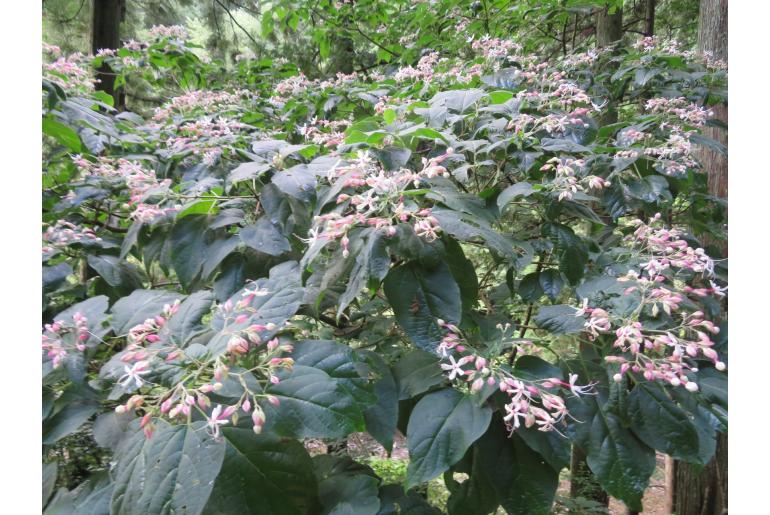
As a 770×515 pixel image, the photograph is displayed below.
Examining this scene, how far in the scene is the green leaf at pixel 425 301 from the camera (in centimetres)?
105

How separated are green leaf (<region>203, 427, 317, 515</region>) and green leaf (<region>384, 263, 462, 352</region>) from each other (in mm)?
359

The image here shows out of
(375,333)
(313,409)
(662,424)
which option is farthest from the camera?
(375,333)

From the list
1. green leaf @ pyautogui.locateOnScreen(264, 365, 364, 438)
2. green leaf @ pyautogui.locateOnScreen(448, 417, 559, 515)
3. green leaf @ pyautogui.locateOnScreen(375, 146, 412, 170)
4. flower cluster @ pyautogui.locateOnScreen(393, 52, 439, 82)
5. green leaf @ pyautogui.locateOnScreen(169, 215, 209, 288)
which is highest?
flower cluster @ pyautogui.locateOnScreen(393, 52, 439, 82)

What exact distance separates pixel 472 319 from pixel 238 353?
2.15ft

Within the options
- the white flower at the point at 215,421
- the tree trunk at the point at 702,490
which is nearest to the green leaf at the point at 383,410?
the white flower at the point at 215,421

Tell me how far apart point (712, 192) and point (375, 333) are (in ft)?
9.33

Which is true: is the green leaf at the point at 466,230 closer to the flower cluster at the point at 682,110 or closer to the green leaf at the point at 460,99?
the green leaf at the point at 460,99

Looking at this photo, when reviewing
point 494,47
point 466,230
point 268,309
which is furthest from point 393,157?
point 494,47

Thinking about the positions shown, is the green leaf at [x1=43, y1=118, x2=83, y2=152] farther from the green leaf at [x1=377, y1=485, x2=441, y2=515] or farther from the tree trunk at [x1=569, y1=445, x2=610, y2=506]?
the tree trunk at [x1=569, y1=445, x2=610, y2=506]

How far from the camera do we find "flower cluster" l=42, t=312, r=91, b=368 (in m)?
1.06

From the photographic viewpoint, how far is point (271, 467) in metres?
0.88

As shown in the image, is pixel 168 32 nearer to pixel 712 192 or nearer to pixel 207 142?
pixel 207 142

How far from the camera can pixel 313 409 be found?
904 millimetres

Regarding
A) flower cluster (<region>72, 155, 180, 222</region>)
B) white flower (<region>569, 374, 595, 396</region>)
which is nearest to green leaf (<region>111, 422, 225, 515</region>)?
white flower (<region>569, 374, 595, 396</region>)
